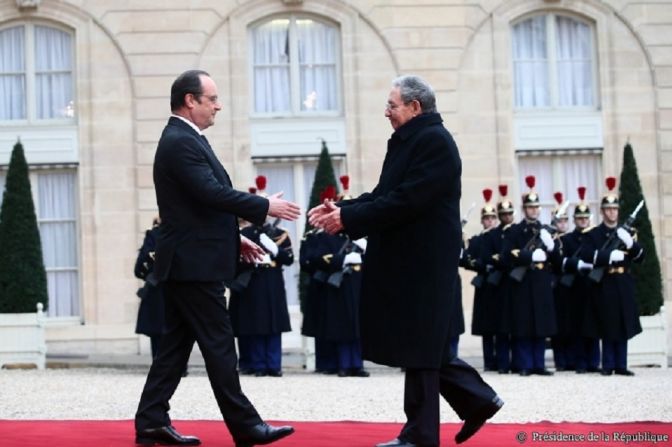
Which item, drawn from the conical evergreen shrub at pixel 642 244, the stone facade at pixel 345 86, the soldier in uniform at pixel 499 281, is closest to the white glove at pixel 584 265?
the soldier in uniform at pixel 499 281

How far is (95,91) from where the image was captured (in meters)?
21.9

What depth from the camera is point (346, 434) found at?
948 cm

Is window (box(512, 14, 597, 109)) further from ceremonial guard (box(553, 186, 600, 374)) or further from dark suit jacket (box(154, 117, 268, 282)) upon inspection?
dark suit jacket (box(154, 117, 268, 282))

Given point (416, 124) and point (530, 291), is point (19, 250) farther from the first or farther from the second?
point (416, 124)

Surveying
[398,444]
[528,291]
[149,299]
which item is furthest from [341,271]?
[398,444]

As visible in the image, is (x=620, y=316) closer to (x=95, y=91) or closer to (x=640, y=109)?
(x=640, y=109)

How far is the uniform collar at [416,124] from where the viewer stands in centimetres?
884

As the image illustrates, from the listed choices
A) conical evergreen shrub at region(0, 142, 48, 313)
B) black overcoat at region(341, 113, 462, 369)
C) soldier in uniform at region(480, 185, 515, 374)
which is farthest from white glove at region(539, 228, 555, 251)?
black overcoat at region(341, 113, 462, 369)

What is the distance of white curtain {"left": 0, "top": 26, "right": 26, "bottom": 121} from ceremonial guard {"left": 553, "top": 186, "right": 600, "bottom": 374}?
8419 millimetres

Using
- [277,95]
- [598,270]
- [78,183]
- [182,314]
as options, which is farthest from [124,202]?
[182,314]

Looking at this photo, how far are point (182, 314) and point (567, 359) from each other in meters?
10.4

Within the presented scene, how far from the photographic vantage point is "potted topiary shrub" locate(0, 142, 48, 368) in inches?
741

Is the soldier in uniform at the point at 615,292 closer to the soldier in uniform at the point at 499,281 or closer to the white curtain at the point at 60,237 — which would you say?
the soldier in uniform at the point at 499,281

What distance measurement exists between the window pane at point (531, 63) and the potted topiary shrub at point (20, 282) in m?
7.64
